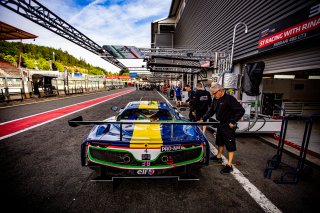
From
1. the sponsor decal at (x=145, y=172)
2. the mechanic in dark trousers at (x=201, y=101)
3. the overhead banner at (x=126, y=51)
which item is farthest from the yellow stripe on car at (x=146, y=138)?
A: the overhead banner at (x=126, y=51)

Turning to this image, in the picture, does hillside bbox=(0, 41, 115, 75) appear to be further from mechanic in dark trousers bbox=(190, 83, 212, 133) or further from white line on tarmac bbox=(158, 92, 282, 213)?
white line on tarmac bbox=(158, 92, 282, 213)

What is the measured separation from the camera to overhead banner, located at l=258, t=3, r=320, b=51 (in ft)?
12.6

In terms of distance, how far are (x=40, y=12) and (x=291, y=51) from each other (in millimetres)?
12172

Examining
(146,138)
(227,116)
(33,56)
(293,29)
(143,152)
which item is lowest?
(143,152)

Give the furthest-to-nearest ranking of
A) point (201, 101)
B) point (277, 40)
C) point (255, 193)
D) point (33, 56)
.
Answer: point (33, 56) < point (277, 40) < point (201, 101) < point (255, 193)

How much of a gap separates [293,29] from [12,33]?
3096 centimetres

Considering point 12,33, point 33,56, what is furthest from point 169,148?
point 33,56

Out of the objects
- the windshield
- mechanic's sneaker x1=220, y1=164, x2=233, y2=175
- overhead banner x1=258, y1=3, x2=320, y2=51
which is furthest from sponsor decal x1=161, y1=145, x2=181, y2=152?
overhead banner x1=258, y1=3, x2=320, y2=51

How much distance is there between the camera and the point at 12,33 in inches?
835

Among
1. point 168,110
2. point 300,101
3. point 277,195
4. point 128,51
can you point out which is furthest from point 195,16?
point 277,195

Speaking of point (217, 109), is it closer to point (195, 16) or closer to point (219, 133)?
point (219, 133)

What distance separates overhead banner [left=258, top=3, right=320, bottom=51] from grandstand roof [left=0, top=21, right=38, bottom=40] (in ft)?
90.1

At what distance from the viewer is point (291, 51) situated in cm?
493

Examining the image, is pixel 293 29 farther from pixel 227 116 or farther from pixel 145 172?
pixel 145 172
